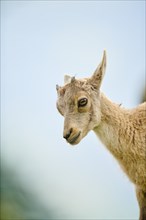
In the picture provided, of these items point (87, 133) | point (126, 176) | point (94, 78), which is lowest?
point (126, 176)

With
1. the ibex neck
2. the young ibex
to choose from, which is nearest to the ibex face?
the young ibex

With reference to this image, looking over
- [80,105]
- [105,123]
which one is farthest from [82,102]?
[105,123]

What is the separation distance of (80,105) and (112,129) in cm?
81

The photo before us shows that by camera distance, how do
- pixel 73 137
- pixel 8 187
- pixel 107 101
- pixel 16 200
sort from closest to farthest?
pixel 73 137
pixel 107 101
pixel 16 200
pixel 8 187

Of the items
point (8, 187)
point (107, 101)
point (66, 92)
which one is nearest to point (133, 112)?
point (107, 101)

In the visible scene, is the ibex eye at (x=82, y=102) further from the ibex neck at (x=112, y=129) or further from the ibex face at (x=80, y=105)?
the ibex neck at (x=112, y=129)

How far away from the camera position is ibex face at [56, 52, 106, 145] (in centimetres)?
1330

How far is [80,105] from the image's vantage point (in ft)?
44.5

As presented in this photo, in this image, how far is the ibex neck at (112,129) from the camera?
13.7 metres

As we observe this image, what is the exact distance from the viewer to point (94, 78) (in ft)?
45.9

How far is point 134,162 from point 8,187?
7.95 metres

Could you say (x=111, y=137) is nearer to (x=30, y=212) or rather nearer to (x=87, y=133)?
(x=87, y=133)

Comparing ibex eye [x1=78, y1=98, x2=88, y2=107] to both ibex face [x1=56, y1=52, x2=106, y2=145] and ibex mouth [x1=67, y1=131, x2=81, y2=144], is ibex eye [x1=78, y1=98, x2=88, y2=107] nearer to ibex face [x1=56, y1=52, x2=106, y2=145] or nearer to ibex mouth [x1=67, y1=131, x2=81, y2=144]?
ibex face [x1=56, y1=52, x2=106, y2=145]

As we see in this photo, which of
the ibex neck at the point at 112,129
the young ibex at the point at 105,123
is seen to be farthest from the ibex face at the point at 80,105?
the ibex neck at the point at 112,129
